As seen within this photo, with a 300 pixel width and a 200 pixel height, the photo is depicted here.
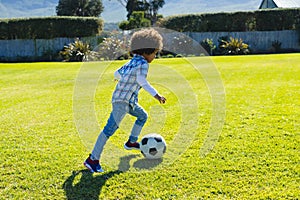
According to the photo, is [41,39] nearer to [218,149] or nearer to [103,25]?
[103,25]

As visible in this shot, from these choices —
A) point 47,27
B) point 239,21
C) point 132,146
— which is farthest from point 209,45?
point 132,146

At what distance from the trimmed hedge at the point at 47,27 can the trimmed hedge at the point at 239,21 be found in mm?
5928

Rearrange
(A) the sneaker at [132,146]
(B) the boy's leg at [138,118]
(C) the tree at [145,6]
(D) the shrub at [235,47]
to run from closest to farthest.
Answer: (B) the boy's leg at [138,118] → (A) the sneaker at [132,146] → (D) the shrub at [235,47] → (C) the tree at [145,6]

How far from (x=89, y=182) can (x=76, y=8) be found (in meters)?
42.0

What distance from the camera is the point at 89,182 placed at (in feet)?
10.7

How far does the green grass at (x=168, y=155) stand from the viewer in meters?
3.09

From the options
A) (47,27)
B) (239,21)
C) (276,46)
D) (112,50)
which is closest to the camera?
(112,50)

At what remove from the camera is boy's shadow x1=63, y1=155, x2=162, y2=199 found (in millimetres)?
3016

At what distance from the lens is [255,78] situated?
9883 mm

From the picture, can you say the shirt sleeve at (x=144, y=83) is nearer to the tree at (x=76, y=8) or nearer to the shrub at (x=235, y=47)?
the shrub at (x=235, y=47)

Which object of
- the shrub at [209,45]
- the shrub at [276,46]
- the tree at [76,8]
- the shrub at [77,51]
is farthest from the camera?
the tree at [76,8]

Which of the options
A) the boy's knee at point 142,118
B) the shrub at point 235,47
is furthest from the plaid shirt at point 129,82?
the shrub at point 235,47

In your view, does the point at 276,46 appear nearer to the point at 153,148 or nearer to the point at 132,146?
the point at 132,146

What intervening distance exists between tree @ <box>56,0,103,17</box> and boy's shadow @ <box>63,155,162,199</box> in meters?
41.1
